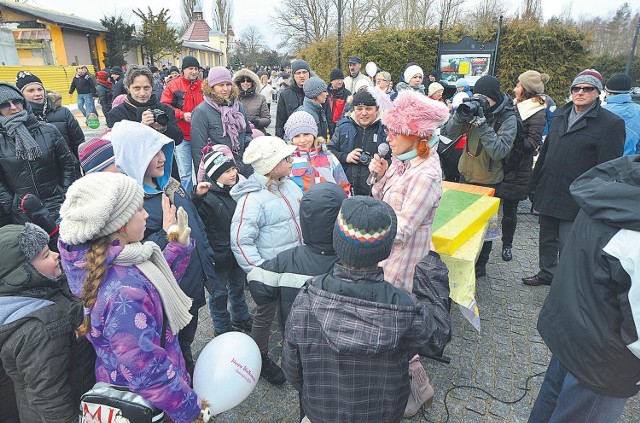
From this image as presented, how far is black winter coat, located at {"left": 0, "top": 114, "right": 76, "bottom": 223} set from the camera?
339 cm

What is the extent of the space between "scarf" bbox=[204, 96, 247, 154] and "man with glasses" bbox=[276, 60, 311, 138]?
1.42 meters

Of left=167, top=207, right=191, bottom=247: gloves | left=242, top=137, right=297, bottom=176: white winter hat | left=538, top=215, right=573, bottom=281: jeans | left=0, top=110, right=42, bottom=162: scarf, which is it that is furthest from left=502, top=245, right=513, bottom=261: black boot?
left=0, top=110, right=42, bottom=162: scarf

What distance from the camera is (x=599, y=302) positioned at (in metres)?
1.66

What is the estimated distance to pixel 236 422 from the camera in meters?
2.56

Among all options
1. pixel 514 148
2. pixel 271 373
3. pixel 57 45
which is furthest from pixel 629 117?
pixel 57 45

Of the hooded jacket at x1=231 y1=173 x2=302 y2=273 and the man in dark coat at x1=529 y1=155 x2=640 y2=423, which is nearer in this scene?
the man in dark coat at x1=529 y1=155 x2=640 y2=423

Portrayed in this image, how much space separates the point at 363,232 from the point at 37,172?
3449mm

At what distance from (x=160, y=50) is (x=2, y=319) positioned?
33.6m

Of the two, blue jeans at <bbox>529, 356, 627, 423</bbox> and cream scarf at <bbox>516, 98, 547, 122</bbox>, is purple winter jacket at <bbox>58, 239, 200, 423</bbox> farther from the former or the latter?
cream scarf at <bbox>516, 98, 547, 122</bbox>

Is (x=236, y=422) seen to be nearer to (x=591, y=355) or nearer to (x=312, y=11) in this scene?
(x=591, y=355)

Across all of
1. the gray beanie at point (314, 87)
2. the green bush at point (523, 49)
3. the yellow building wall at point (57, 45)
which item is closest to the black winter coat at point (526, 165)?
the gray beanie at point (314, 87)

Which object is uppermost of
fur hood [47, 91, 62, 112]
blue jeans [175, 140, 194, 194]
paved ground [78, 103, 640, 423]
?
fur hood [47, 91, 62, 112]

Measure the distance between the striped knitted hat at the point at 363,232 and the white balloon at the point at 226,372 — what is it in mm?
1039

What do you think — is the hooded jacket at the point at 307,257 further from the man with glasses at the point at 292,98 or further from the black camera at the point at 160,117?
the man with glasses at the point at 292,98
